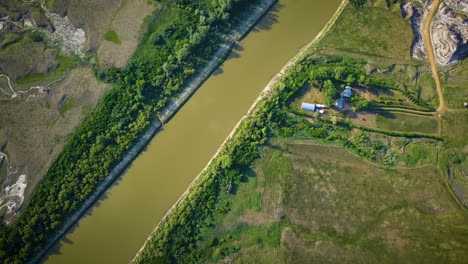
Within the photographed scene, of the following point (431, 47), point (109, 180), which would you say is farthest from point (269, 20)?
point (109, 180)

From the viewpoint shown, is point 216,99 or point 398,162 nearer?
point 398,162

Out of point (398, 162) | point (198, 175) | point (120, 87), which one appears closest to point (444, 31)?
point (398, 162)

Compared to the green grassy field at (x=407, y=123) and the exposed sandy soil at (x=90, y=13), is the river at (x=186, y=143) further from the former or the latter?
the exposed sandy soil at (x=90, y=13)

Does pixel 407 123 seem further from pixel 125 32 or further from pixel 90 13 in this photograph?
pixel 90 13

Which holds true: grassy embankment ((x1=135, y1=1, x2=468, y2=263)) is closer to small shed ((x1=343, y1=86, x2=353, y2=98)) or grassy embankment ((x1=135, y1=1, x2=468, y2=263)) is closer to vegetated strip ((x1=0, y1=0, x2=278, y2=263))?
small shed ((x1=343, y1=86, x2=353, y2=98))

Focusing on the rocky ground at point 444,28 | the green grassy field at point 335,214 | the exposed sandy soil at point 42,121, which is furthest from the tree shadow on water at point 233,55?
the rocky ground at point 444,28

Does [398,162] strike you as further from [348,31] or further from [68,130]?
[68,130]
